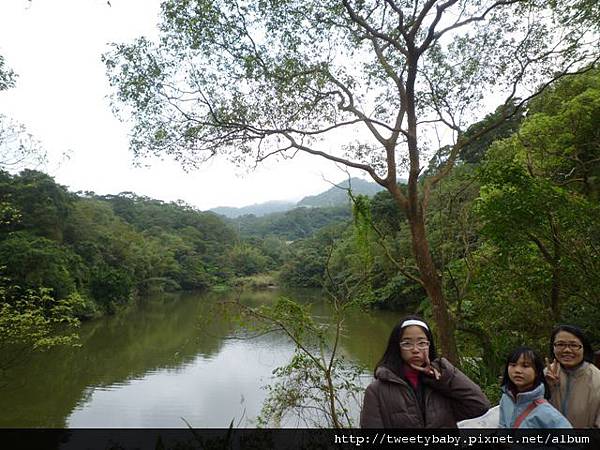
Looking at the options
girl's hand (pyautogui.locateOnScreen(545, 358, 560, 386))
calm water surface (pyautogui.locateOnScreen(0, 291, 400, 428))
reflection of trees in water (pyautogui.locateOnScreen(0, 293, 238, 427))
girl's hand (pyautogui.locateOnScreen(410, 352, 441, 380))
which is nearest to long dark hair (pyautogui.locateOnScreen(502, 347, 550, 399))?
girl's hand (pyautogui.locateOnScreen(545, 358, 560, 386))

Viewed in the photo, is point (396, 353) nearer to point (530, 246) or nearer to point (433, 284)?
point (433, 284)

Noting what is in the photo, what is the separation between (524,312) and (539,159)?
2547mm

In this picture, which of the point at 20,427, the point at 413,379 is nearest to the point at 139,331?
the point at 20,427

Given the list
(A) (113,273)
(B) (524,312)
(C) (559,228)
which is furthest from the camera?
(A) (113,273)

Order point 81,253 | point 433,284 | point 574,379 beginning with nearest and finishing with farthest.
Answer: point 574,379, point 433,284, point 81,253

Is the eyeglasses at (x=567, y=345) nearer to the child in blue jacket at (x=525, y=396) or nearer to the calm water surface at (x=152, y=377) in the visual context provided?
the child in blue jacket at (x=525, y=396)

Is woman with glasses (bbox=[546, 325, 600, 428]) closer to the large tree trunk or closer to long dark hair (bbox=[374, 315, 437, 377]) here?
long dark hair (bbox=[374, 315, 437, 377])

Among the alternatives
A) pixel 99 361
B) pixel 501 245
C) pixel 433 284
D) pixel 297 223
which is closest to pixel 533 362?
pixel 433 284

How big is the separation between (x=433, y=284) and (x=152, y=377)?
29.9ft

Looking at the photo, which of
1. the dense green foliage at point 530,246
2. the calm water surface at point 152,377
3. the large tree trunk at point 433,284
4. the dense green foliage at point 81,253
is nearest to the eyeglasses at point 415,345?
the dense green foliage at point 530,246

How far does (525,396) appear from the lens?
59.8 inches

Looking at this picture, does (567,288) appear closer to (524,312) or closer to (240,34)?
(524,312)

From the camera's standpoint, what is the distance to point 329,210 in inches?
2963

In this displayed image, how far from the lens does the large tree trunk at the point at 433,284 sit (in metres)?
3.86
